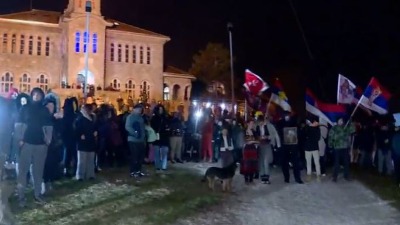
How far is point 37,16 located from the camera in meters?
60.0

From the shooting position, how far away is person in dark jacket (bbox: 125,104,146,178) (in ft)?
52.0

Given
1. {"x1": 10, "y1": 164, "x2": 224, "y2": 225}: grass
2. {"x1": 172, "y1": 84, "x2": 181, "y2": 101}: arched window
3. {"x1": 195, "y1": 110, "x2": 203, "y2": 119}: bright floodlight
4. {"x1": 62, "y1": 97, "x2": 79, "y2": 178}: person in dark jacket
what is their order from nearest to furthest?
{"x1": 10, "y1": 164, "x2": 224, "y2": 225}: grass → {"x1": 62, "y1": 97, "x2": 79, "y2": 178}: person in dark jacket → {"x1": 195, "y1": 110, "x2": 203, "y2": 119}: bright floodlight → {"x1": 172, "y1": 84, "x2": 181, "y2": 101}: arched window

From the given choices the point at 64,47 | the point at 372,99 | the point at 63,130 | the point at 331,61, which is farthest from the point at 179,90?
the point at 63,130

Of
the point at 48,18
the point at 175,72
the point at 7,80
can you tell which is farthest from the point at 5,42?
the point at 175,72

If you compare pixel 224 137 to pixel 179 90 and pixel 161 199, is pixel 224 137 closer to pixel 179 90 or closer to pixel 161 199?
pixel 161 199

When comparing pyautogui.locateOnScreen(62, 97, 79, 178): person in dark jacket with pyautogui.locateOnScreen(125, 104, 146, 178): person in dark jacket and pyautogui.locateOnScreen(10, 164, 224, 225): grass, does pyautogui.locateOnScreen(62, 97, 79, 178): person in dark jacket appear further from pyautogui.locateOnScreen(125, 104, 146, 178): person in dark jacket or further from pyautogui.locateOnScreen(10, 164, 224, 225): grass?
pyautogui.locateOnScreen(125, 104, 146, 178): person in dark jacket

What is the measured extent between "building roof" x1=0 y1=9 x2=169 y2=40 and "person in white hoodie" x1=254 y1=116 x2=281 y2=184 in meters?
44.2

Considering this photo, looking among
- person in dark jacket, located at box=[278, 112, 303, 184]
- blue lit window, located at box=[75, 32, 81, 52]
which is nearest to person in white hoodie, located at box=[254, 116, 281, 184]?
person in dark jacket, located at box=[278, 112, 303, 184]

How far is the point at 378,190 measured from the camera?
16.4 meters

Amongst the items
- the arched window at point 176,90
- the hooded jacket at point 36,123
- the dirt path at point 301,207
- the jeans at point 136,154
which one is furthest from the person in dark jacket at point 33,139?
the arched window at point 176,90

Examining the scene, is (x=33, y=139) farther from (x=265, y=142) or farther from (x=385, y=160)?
(x=385, y=160)

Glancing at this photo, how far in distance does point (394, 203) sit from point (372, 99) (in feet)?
19.7

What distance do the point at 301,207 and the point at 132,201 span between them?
3774mm

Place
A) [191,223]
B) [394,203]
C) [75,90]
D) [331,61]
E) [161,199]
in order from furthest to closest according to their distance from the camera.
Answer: [75,90]
[331,61]
[394,203]
[161,199]
[191,223]
